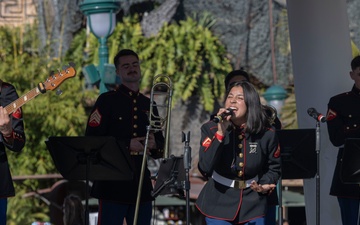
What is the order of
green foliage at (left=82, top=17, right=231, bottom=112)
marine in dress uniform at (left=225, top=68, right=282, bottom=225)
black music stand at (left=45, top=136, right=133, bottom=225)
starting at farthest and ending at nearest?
green foliage at (left=82, top=17, right=231, bottom=112)
marine in dress uniform at (left=225, top=68, right=282, bottom=225)
black music stand at (left=45, top=136, right=133, bottom=225)

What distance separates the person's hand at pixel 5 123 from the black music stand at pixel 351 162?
259 cm

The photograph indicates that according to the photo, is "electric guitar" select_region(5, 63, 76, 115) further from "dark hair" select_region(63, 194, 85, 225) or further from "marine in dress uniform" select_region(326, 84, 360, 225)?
"dark hair" select_region(63, 194, 85, 225)

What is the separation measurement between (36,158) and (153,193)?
11.5m

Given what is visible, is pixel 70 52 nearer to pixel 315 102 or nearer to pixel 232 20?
pixel 232 20

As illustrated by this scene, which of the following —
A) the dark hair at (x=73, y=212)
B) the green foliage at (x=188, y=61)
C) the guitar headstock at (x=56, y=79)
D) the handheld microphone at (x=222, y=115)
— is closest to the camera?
the handheld microphone at (x=222, y=115)

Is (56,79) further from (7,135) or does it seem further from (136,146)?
(136,146)

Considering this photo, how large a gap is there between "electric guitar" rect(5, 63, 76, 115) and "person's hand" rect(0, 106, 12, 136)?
6.6 inches

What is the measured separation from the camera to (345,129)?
8.88 m

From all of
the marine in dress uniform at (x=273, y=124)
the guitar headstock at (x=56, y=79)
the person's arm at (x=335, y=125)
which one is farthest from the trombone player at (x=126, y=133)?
the person's arm at (x=335, y=125)

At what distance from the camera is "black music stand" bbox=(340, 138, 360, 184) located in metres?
8.14

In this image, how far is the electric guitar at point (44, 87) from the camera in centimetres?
758

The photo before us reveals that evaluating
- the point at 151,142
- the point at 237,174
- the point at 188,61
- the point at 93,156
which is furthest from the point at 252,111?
the point at 188,61

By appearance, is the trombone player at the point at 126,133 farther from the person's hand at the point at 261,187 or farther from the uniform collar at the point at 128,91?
the person's hand at the point at 261,187

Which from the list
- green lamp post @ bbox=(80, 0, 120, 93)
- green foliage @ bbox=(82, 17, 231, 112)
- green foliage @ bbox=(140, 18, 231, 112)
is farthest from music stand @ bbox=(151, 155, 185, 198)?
green foliage @ bbox=(140, 18, 231, 112)
